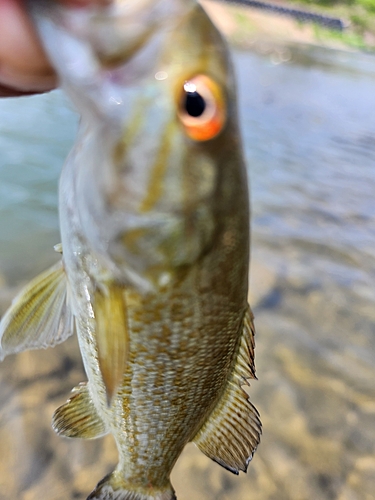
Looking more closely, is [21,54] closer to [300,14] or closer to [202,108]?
[202,108]

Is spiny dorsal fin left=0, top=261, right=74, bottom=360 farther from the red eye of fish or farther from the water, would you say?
the water

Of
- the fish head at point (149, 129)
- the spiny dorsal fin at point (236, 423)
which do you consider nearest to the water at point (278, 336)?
the spiny dorsal fin at point (236, 423)

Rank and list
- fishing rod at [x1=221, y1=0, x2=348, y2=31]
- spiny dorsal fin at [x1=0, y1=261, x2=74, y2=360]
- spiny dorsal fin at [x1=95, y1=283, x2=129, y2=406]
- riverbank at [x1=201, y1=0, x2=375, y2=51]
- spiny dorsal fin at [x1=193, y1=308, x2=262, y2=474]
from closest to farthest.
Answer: spiny dorsal fin at [x1=95, y1=283, x2=129, y2=406] < spiny dorsal fin at [x1=0, y1=261, x2=74, y2=360] < spiny dorsal fin at [x1=193, y1=308, x2=262, y2=474] < riverbank at [x1=201, y1=0, x2=375, y2=51] < fishing rod at [x1=221, y1=0, x2=348, y2=31]

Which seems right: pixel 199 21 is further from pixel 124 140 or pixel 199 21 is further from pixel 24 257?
pixel 24 257

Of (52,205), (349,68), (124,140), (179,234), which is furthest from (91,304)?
(349,68)

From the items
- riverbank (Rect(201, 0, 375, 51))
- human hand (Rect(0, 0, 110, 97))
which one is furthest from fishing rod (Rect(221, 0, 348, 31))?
human hand (Rect(0, 0, 110, 97))

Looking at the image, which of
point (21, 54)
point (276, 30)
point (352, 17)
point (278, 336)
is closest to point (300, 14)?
point (276, 30)
